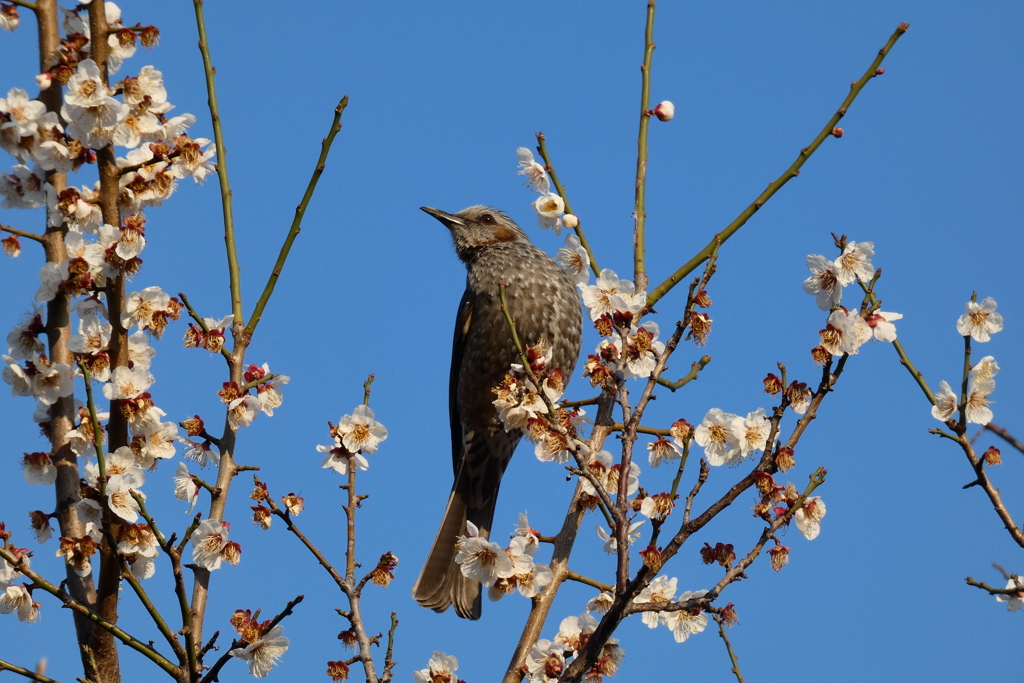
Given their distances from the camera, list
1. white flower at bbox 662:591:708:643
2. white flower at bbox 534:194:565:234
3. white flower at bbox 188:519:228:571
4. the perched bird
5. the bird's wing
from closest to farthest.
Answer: white flower at bbox 188:519:228:571 < white flower at bbox 662:591:708:643 < white flower at bbox 534:194:565:234 < the perched bird < the bird's wing

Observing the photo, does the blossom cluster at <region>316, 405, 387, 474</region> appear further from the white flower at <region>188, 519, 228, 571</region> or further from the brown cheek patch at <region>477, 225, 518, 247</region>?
the brown cheek patch at <region>477, 225, 518, 247</region>

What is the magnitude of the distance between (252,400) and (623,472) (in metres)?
1.16

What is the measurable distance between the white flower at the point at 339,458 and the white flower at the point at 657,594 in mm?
1064

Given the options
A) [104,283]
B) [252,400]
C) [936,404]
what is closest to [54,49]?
[104,283]

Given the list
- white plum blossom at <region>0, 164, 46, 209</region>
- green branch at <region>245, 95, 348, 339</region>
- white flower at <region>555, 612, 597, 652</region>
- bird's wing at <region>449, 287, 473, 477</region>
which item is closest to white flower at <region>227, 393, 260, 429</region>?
green branch at <region>245, 95, 348, 339</region>

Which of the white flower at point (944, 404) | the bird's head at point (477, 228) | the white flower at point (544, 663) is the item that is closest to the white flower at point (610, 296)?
the white flower at point (544, 663)

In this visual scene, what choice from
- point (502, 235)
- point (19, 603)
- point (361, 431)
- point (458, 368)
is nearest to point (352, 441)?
point (361, 431)

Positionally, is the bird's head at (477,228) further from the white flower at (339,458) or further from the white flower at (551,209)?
the white flower at (339,458)

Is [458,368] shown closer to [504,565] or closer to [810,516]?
[504,565]

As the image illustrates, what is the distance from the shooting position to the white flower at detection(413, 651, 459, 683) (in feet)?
10.4

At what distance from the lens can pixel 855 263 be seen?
8.71 ft

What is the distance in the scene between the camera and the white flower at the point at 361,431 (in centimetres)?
335

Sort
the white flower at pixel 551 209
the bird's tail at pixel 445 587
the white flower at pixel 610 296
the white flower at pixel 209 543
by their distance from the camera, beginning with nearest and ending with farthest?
the white flower at pixel 209 543
the white flower at pixel 610 296
the white flower at pixel 551 209
the bird's tail at pixel 445 587

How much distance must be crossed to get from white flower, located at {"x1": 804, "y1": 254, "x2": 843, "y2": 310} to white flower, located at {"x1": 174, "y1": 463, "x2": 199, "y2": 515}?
6.35 feet
